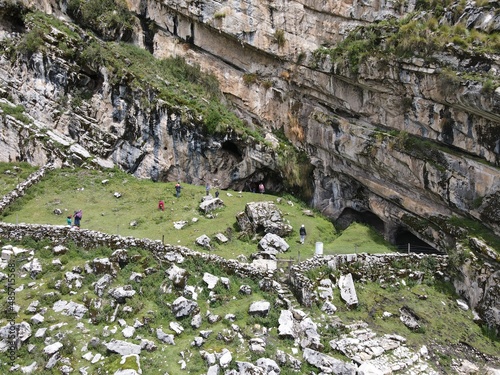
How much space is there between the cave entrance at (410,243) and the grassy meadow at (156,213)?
113 cm

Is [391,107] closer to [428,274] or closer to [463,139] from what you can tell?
[463,139]

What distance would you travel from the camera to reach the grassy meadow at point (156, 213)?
20844 millimetres

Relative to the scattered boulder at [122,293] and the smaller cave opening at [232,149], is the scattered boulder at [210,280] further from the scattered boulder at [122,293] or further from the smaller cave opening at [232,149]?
the smaller cave opening at [232,149]

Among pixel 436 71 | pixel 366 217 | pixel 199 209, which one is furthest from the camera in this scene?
pixel 366 217

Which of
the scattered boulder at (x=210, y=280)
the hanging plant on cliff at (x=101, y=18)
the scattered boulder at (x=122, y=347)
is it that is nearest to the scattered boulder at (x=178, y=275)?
the scattered boulder at (x=210, y=280)

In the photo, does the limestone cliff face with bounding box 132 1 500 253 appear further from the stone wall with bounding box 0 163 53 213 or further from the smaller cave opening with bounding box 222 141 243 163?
the stone wall with bounding box 0 163 53 213

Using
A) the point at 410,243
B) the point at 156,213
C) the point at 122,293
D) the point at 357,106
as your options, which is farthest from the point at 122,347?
the point at 357,106

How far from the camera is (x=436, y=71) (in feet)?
69.6

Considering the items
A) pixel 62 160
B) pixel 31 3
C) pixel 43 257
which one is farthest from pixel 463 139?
pixel 31 3

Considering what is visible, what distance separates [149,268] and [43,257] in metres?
4.07

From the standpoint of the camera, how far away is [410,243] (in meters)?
24.2

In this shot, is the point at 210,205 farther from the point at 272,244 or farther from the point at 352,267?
the point at 352,267

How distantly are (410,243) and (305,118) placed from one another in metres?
9.16

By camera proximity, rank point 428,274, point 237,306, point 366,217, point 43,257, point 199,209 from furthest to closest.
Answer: point 366,217 < point 199,209 < point 428,274 < point 43,257 < point 237,306
